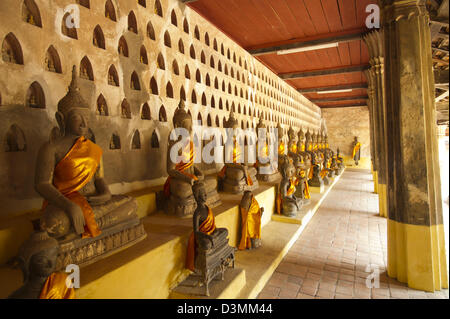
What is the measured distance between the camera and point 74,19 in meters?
3.89

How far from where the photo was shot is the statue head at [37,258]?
1.76 metres

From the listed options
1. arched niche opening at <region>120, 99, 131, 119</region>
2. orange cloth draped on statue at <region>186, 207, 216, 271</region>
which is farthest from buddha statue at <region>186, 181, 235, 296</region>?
arched niche opening at <region>120, 99, 131, 119</region>

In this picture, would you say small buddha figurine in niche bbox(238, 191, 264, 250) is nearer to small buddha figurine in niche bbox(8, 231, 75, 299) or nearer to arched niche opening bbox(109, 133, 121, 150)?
arched niche opening bbox(109, 133, 121, 150)

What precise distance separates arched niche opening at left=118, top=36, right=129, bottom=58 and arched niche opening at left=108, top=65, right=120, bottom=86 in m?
0.37

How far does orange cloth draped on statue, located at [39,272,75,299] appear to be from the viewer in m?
1.79

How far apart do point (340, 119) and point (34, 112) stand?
79.9 ft

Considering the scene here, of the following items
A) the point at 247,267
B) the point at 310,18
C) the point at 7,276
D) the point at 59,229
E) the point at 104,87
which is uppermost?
the point at 310,18

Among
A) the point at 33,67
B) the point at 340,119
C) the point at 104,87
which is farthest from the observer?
the point at 340,119

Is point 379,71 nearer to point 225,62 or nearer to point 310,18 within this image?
point 310,18

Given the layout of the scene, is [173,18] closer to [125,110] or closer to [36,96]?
[125,110]

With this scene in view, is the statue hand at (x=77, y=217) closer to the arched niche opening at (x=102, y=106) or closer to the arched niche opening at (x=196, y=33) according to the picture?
the arched niche opening at (x=102, y=106)

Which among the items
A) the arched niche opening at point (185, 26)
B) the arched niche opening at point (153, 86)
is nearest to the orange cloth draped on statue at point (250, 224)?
the arched niche opening at point (153, 86)

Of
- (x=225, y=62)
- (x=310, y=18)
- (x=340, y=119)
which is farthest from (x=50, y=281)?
(x=340, y=119)
